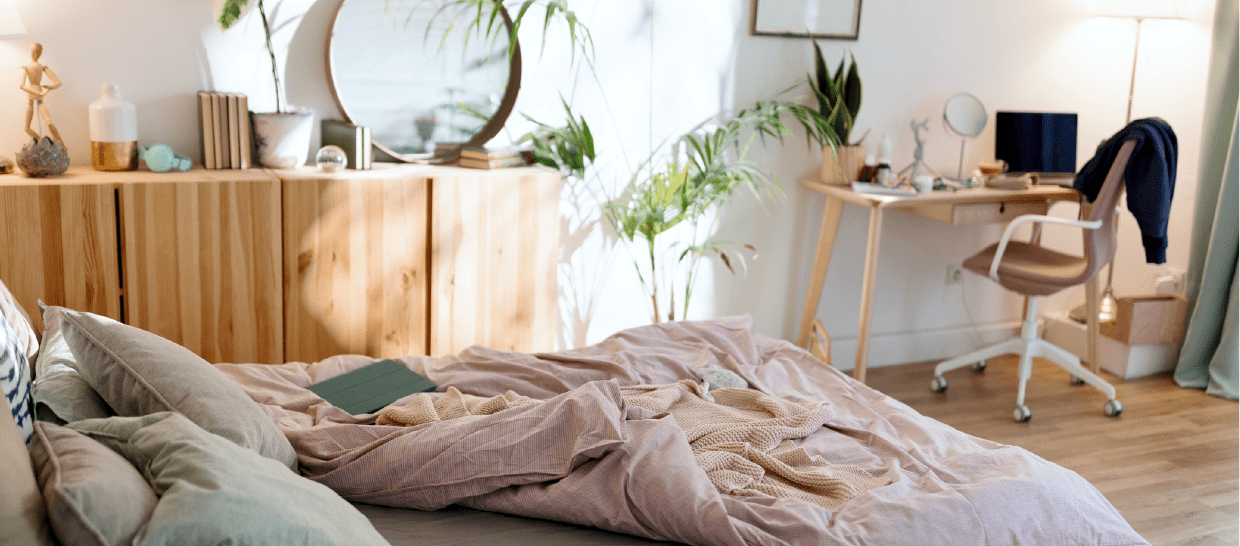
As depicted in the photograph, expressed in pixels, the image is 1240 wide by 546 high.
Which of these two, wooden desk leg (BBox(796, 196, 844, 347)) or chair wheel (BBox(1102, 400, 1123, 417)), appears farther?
wooden desk leg (BBox(796, 196, 844, 347))

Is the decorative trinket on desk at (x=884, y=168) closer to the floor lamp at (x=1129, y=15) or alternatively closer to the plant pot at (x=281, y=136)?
the floor lamp at (x=1129, y=15)

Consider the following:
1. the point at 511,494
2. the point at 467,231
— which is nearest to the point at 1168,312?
the point at 467,231

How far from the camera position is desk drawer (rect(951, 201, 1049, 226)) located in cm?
362

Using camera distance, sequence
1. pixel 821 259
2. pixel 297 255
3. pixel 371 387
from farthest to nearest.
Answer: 1. pixel 821 259
2. pixel 297 255
3. pixel 371 387

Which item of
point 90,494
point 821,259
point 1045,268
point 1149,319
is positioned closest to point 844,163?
point 821,259

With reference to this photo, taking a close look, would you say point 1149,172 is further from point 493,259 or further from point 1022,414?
point 493,259

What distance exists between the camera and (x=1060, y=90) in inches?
166

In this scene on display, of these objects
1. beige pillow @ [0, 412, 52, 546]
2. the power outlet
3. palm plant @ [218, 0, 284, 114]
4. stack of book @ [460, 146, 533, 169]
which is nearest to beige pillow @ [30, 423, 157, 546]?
beige pillow @ [0, 412, 52, 546]

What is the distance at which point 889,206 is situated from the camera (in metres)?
3.62

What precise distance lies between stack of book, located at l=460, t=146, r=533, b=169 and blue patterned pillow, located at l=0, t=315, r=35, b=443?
1.79 metres

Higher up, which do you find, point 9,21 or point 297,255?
point 9,21

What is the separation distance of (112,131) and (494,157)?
3.65 ft

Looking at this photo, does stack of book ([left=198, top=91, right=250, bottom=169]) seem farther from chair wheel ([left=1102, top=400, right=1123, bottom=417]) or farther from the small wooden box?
the small wooden box

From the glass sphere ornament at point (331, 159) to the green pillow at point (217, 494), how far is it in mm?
1628
